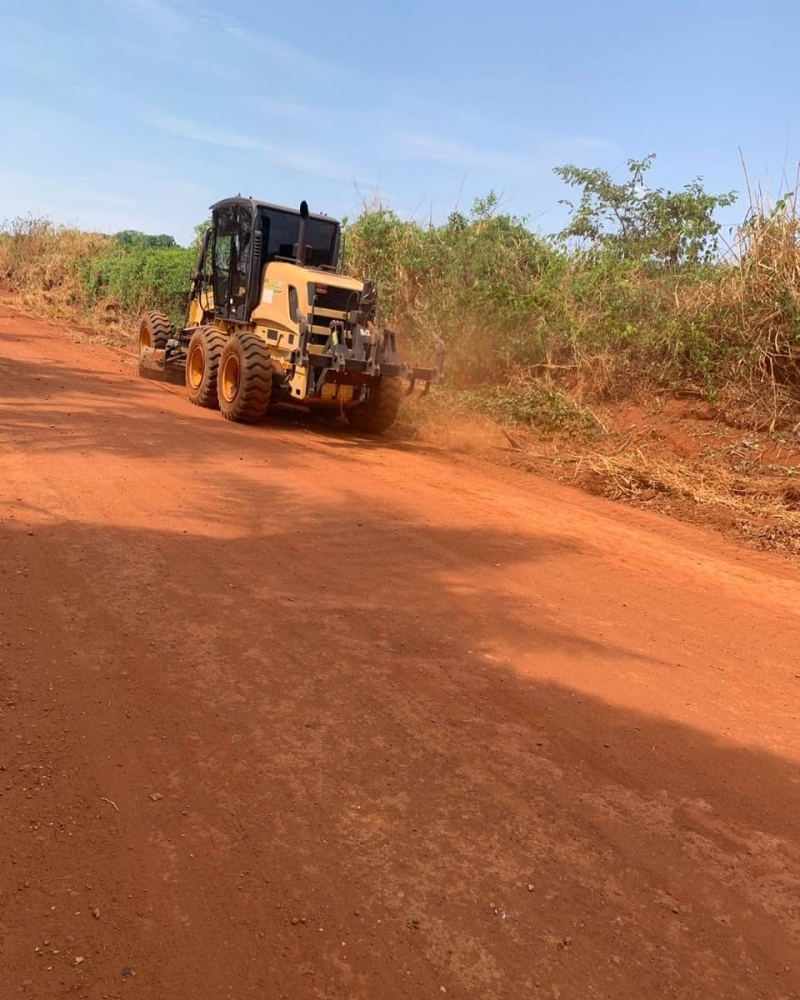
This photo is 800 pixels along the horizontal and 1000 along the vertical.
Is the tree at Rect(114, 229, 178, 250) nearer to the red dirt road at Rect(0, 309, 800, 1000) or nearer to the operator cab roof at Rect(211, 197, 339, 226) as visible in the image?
the operator cab roof at Rect(211, 197, 339, 226)

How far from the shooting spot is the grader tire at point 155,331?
1511 cm

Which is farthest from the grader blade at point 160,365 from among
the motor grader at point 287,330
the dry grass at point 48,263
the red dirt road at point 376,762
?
the dry grass at point 48,263

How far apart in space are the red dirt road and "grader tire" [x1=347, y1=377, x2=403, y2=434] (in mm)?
5419

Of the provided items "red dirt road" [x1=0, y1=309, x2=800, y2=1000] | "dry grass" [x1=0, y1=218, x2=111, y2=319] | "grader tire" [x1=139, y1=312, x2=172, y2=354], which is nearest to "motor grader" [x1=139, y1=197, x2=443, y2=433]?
"grader tire" [x1=139, y1=312, x2=172, y2=354]

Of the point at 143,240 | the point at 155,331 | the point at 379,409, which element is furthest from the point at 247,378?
the point at 143,240

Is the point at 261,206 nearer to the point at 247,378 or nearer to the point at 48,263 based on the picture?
the point at 247,378

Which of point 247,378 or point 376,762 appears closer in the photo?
point 376,762

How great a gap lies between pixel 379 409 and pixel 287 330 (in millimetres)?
1848

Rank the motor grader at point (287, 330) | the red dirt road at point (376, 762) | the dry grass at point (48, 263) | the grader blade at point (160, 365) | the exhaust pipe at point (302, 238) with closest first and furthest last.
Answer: the red dirt road at point (376, 762) < the motor grader at point (287, 330) < the exhaust pipe at point (302, 238) < the grader blade at point (160, 365) < the dry grass at point (48, 263)

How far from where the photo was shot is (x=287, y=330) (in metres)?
11.1

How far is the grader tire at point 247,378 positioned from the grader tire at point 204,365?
17.3 inches

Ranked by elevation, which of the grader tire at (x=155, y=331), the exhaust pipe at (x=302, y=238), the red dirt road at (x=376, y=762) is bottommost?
the red dirt road at (x=376, y=762)

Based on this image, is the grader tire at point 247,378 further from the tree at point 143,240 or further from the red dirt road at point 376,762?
the tree at point 143,240

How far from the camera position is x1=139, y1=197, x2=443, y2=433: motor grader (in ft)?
35.3
